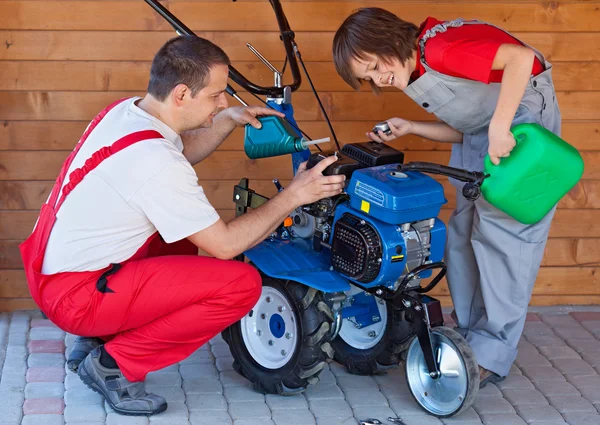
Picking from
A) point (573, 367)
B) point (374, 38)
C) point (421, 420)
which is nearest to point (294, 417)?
point (421, 420)

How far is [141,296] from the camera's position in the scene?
11.2 feet

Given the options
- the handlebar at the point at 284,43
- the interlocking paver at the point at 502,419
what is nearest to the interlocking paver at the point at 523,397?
the interlocking paver at the point at 502,419

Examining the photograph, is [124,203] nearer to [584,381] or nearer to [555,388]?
[555,388]

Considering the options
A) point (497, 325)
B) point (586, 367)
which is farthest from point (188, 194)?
point (586, 367)

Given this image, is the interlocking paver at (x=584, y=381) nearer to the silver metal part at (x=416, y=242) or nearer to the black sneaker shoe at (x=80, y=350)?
the silver metal part at (x=416, y=242)

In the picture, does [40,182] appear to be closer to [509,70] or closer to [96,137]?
[96,137]

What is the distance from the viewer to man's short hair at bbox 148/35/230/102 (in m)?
3.39

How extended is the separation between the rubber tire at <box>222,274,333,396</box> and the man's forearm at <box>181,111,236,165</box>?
64 centimetres

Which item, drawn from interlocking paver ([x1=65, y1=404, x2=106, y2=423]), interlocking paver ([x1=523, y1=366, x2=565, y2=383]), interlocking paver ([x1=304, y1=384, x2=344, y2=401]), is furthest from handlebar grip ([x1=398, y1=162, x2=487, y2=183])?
interlocking paver ([x1=65, y1=404, x2=106, y2=423])

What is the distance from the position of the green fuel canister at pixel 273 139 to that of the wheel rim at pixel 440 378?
91cm

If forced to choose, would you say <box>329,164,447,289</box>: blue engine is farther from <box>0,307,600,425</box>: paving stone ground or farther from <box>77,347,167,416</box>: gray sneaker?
<box>77,347,167,416</box>: gray sneaker

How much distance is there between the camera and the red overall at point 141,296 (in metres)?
3.36

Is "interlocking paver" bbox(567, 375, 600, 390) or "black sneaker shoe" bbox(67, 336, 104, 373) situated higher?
"interlocking paver" bbox(567, 375, 600, 390)

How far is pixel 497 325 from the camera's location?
376 cm
